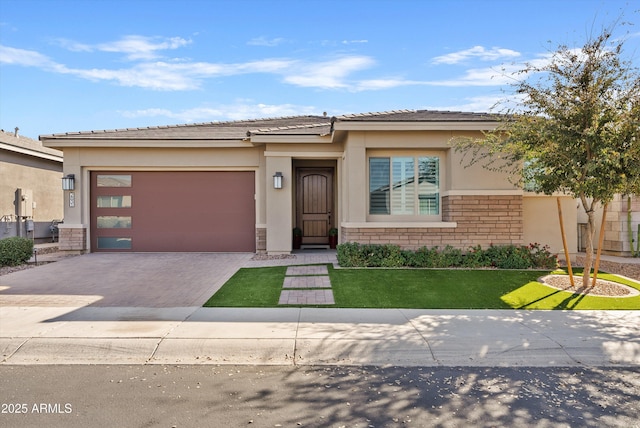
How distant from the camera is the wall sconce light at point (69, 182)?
12.6 m

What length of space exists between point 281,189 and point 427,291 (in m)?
6.07

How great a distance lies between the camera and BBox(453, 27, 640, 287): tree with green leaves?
22.9 feet

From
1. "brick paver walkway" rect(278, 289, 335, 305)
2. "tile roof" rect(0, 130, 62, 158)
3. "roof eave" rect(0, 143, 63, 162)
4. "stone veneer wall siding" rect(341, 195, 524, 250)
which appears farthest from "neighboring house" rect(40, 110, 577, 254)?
"tile roof" rect(0, 130, 62, 158)

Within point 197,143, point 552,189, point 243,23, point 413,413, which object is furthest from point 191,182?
point 413,413

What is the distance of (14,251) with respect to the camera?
10.7 meters

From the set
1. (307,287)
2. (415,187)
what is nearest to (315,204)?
(415,187)

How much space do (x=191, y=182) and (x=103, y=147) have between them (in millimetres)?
2779

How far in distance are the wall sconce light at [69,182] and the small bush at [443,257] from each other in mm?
8510

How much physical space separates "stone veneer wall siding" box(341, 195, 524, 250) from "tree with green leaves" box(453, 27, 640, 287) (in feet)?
8.66

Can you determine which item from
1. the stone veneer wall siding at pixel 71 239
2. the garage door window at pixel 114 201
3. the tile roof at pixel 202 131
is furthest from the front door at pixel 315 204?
the stone veneer wall siding at pixel 71 239

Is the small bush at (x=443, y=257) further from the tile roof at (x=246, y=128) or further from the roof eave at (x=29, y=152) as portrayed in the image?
the roof eave at (x=29, y=152)

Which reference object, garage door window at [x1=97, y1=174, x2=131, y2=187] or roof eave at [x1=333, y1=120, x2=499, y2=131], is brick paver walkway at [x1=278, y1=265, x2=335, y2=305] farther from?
garage door window at [x1=97, y1=174, x2=131, y2=187]

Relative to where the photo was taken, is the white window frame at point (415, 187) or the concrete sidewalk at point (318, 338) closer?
the concrete sidewalk at point (318, 338)

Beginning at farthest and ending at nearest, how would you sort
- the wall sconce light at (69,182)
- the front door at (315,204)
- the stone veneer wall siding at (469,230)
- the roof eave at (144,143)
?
the front door at (315,204), the wall sconce light at (69,182), the roof eave at (144,143), the stone veneer wall siding at (469,230)
